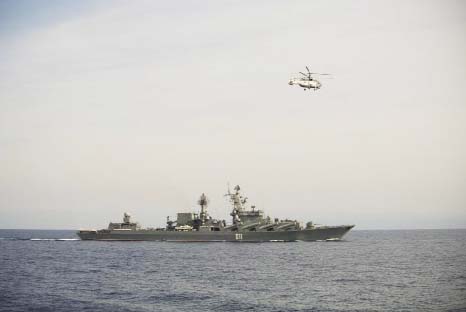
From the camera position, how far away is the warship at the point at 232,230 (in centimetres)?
8950

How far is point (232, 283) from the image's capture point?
42812 mm

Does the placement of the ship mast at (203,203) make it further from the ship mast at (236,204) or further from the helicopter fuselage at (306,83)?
the helicopter fuselage at (306,83)

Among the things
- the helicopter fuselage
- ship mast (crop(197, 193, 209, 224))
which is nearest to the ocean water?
the helicopter fuselage

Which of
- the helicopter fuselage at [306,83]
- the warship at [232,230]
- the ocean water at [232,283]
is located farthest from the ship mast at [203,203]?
the helicopter fuselage at [306,83]

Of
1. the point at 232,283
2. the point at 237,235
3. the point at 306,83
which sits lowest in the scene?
the point at 232,283

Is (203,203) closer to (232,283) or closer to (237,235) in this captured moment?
(237,235)

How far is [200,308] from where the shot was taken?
32531mm

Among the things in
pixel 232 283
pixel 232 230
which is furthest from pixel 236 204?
pixel 232 283

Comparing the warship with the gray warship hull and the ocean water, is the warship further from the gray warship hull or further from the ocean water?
the ocean water

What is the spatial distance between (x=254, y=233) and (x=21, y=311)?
59.3 m

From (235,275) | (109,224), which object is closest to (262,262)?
(235,275)

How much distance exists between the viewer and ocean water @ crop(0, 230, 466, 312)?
111ft

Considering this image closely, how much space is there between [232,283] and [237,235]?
47.3 meters

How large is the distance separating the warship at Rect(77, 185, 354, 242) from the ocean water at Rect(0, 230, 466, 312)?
22.3 metres
